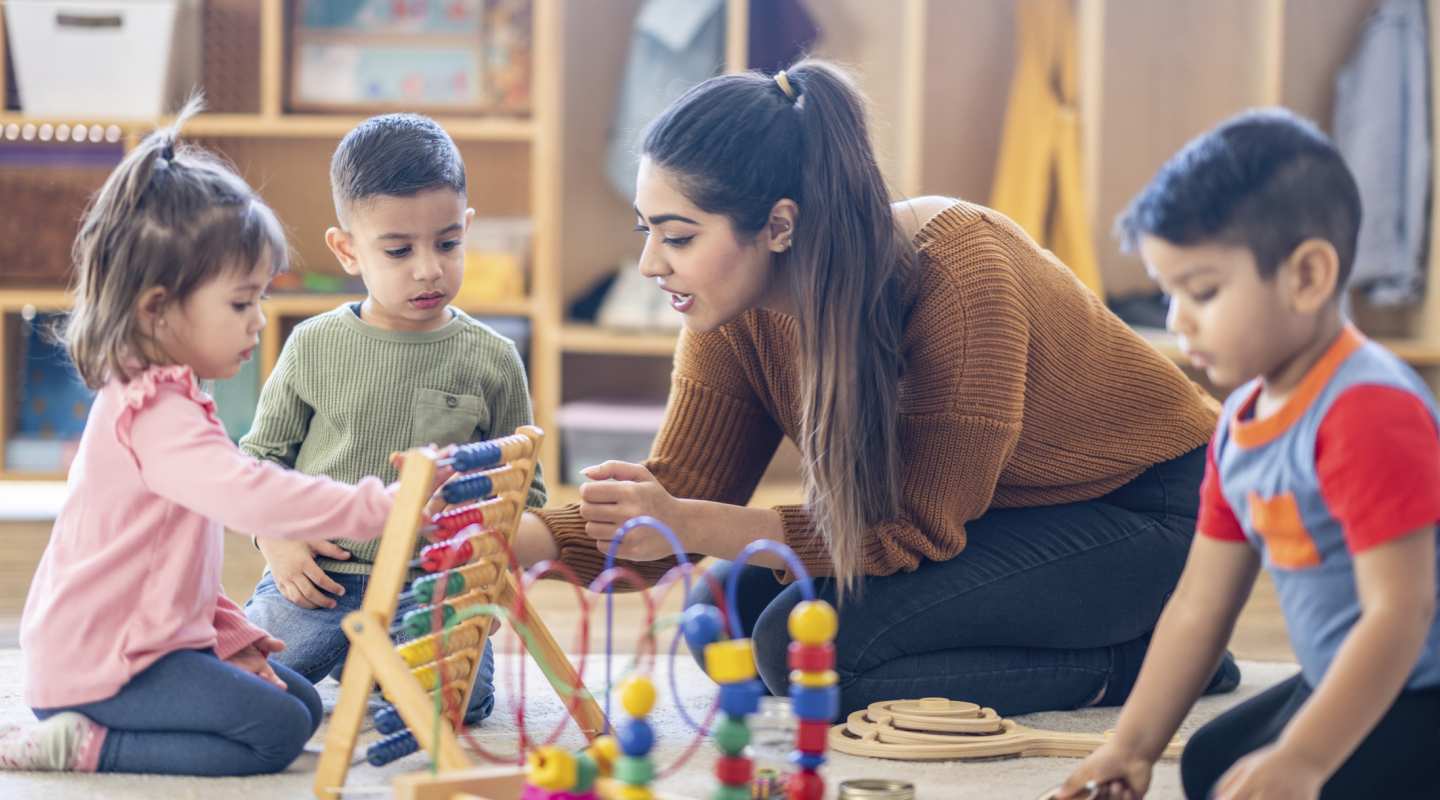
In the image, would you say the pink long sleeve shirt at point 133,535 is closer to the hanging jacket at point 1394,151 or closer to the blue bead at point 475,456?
the blue bead at point 475,456

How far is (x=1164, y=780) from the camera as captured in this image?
1.53 metres

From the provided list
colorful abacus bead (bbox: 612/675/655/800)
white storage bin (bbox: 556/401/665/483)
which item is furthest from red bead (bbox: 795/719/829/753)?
white storage bin (bbox: 556/401/665/483)

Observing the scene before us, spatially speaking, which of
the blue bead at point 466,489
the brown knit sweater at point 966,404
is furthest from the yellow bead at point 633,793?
the brown knit sweater at point 966,404

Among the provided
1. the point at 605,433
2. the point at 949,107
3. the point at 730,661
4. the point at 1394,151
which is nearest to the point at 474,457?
the point at 730,661

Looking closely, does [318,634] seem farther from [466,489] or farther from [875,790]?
[875,790]

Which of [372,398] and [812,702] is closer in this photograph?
[812,702]

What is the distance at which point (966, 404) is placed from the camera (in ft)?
5.52

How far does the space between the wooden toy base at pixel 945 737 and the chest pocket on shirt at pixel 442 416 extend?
540mm

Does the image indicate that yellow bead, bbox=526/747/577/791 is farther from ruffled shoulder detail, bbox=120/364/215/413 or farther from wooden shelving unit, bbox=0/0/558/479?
wooden shelving unit, bbox=0/0/558/479

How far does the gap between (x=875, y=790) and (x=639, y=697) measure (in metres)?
0.37

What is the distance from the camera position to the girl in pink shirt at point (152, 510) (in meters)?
1.45

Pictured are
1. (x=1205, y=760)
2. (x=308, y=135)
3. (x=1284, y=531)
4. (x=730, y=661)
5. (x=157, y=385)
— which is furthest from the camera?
(x=308, y=135)

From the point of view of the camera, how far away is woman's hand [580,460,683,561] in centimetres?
162

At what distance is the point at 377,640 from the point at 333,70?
7.26ft
